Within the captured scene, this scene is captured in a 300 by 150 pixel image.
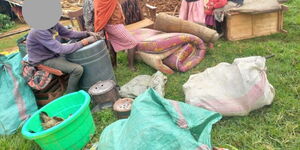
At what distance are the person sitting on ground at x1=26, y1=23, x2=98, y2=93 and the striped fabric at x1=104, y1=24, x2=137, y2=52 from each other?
0.58 m

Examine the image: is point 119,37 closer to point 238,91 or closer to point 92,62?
point 92,62

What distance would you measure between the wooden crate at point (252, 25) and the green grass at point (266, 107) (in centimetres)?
15

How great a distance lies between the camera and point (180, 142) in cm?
178

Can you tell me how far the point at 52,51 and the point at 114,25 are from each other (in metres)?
1.12

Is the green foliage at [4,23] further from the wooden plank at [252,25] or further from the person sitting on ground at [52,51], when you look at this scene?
the wooden plank at [252,25]

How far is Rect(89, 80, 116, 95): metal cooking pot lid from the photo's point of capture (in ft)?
11.0

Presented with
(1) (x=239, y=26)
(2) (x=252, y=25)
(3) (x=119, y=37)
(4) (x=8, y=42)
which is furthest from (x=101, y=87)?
(4) (x=8, y=42)

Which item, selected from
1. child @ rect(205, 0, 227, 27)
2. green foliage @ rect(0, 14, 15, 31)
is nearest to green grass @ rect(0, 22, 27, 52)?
green foliage @ rect(0, 14, 15, 31)

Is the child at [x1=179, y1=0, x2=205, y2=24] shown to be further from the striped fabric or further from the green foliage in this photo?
the green foliage

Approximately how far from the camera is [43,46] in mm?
3342

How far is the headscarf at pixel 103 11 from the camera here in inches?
155

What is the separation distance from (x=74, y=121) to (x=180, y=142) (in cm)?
→ 127

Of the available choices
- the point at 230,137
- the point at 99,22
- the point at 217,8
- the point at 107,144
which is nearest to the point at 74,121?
the point at 107,144

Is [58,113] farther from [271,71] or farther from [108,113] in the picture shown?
[271,71]
